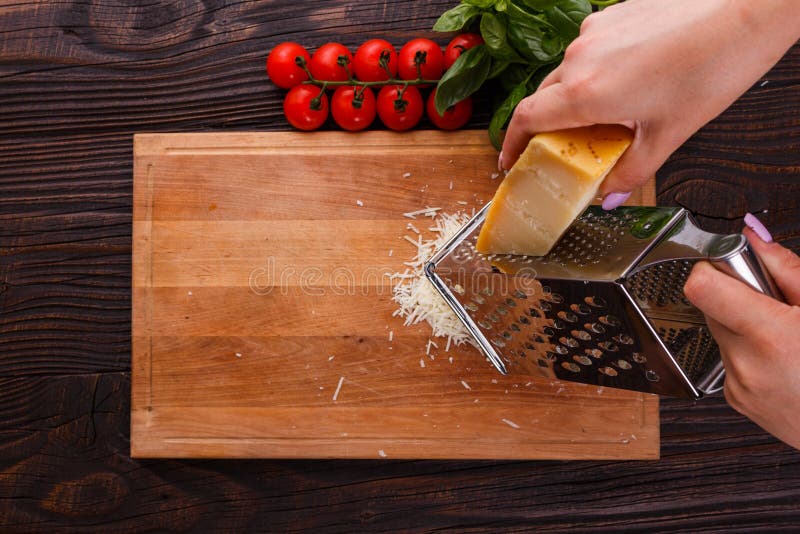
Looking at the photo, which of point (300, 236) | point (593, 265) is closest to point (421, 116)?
point (300, 236)

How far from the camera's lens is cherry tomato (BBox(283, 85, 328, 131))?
1756 mm

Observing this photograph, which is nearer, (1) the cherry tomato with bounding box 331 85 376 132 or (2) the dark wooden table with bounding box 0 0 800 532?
(1) the cherry tomato with bounding box 331 85 376 132

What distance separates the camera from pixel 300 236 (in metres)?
1.80

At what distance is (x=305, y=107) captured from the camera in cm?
176

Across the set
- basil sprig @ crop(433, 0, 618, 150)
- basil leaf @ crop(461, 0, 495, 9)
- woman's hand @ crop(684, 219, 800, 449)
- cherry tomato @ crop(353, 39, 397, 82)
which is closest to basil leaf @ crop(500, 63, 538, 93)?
basil sprig @ crop(433, 0, 618, 150)

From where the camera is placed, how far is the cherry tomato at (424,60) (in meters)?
1.74

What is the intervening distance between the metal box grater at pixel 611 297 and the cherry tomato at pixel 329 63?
639mm

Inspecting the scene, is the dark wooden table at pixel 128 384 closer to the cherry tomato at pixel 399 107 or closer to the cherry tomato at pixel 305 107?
the cherry tomato at pixel 305 107

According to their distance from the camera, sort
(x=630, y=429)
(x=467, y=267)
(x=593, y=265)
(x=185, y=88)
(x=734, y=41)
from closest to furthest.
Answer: (x=734, y=41)
(x=593, y=265)
(x=467, y=267)
(x=630, y=429)
(x=185, y=88)

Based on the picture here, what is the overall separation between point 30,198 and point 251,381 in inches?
39.9

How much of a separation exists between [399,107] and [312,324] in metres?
0.73

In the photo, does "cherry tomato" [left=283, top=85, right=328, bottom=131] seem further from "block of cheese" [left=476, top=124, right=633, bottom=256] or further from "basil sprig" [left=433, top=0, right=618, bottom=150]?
"block of cheese" [left=476, top=124, right=633, bottom=256]

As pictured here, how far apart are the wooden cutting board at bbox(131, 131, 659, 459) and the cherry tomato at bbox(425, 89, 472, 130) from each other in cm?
4

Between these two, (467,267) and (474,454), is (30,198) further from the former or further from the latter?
(474,454)
